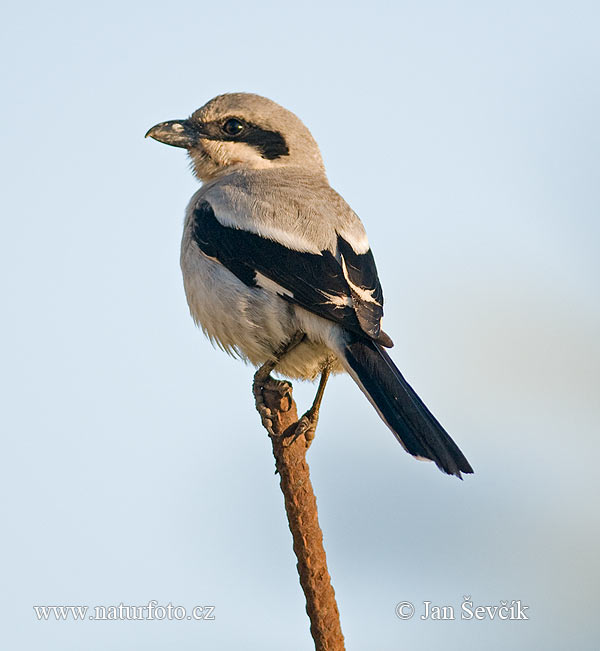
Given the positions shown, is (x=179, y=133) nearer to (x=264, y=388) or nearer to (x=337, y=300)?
(x=337, y=300)

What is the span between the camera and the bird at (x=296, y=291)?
3.27 m

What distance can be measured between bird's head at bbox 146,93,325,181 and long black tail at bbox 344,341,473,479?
1.33 meters

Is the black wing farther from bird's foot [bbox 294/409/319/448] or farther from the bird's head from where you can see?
the bird's head

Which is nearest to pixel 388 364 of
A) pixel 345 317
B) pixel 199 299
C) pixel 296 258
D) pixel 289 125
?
pixel 345 317

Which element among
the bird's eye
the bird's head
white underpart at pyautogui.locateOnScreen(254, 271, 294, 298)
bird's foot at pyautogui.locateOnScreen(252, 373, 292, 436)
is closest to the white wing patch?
white underpart at pyautogui.locateOnScreen(254, 271, 294, 298)

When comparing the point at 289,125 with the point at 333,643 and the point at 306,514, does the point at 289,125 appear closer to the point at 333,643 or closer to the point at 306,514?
the point at 306,514

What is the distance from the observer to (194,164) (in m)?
4.57

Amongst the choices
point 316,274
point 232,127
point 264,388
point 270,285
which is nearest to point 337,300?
point 316,274

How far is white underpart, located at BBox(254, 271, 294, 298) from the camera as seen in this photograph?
3498mm

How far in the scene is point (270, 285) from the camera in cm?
355

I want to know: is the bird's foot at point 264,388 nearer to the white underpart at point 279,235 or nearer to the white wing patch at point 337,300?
the white wing patch at point 337,300

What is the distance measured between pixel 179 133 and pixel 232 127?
0.82 feet

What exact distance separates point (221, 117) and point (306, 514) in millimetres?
2232

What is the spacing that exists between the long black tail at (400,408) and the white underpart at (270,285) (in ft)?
0.97
